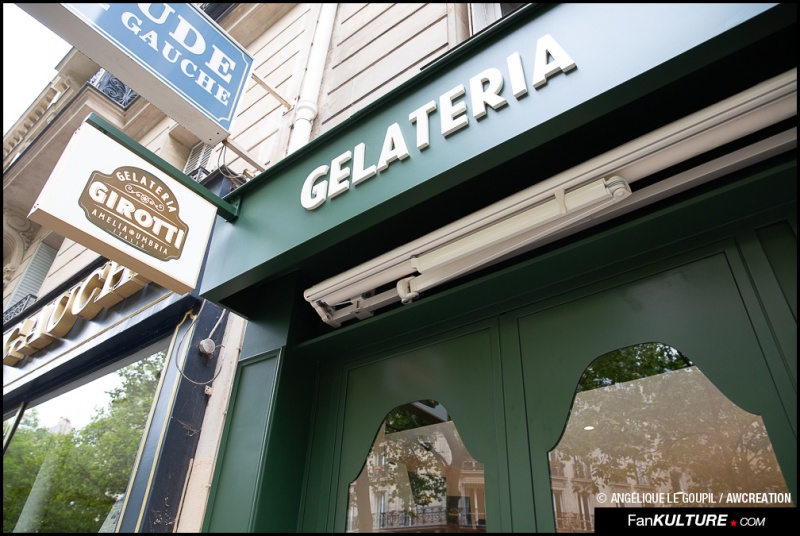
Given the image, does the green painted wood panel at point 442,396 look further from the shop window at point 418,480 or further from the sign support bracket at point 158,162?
the sign support bracket at point 158,162

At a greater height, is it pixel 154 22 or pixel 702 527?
pixel 154 22

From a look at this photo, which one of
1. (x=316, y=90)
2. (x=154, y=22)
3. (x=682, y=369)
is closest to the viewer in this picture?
(x=682, y=369)

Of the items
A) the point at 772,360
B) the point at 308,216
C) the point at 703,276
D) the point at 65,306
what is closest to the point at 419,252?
the point at 308,216

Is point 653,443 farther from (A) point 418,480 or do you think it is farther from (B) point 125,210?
(B) point 125,210

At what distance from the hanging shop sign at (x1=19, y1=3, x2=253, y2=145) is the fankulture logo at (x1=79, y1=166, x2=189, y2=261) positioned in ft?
2.25

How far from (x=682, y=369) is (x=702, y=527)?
0.68m

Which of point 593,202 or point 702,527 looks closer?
point 702,527

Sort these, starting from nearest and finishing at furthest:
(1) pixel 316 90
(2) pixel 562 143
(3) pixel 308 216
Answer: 1. (2) pixel 562 143
2. (3) pixel 308 216
3. (1) pixel 316 90

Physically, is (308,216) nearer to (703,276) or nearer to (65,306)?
(703,276)

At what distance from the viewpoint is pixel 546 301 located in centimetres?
287

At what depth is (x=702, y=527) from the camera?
6.50 ft

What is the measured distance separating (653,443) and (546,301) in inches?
36.2

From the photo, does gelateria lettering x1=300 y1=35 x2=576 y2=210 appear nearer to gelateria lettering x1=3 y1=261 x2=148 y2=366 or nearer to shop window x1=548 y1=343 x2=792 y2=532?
shop window x1=548 y1=343 x2=792 y2=532

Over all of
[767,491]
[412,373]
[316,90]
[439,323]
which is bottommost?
[767,491]
